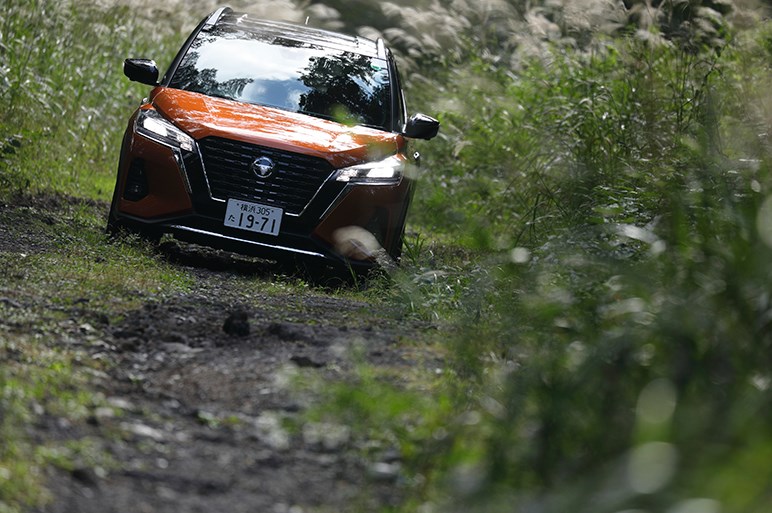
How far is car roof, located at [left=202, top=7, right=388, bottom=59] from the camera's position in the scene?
30.1ft

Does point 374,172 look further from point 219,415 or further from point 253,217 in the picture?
point 219,415

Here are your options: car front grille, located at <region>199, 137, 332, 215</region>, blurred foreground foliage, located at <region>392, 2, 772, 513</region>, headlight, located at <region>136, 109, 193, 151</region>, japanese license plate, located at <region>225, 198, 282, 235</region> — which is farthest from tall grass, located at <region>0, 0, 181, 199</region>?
blurred foreground foliage, located at <region>392, 2, 772, 513</region>

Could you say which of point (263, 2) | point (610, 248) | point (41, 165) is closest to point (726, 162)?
point (610, 248)

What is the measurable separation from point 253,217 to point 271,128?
0.61m

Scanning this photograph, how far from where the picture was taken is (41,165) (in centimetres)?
1053

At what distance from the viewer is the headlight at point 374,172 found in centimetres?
771

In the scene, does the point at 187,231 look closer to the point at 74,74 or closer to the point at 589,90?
the point at 589,90

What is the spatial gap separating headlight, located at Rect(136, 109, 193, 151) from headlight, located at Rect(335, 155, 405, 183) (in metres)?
0.95

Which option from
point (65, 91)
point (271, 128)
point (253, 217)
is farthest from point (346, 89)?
point (65, 91)

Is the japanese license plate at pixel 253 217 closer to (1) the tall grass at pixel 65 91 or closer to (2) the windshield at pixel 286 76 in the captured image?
(2) the windshield at pixel 286 76

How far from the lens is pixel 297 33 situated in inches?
366

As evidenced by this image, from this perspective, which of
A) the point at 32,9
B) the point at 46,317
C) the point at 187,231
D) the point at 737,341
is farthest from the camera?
the point at 32,9

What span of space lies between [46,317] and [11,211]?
379 centimetres

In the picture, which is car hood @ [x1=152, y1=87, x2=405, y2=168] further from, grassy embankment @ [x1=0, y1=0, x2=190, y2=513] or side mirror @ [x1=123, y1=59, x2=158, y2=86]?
grassy embankment @ [x1=0, y1=0, x2=190, y2=513]
